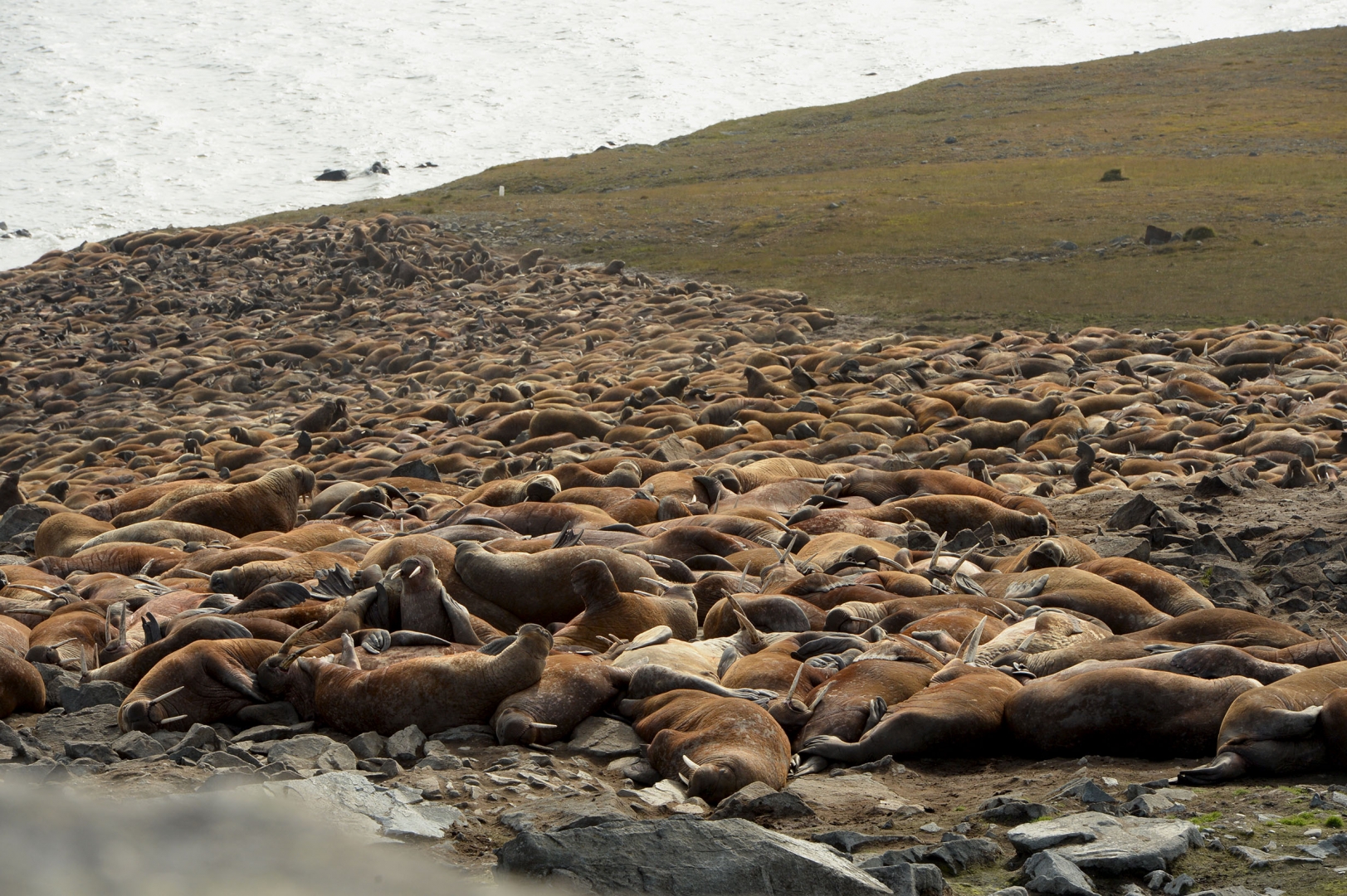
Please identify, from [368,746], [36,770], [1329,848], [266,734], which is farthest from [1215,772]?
[36,770]

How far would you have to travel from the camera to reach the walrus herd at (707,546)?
6016 mm

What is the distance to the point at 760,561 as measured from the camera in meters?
8.88

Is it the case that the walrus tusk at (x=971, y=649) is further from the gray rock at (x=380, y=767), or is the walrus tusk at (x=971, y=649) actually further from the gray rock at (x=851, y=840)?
the gray rock at (x=380, y=767)

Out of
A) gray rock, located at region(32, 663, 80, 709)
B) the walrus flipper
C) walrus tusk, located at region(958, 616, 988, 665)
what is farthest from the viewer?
gray rock, located at region(32, 663, 80, 709)

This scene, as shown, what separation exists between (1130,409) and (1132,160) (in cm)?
3957

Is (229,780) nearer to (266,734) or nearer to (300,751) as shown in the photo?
(300,751)

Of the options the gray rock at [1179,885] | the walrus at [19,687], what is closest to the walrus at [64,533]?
the walrus at [19,687]

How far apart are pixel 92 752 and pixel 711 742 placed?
269 centimetres

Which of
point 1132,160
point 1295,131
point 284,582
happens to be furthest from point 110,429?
point 1295,131

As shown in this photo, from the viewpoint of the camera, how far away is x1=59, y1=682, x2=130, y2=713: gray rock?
263 inches

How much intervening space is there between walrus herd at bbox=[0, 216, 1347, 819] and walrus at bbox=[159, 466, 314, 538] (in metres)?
0.04

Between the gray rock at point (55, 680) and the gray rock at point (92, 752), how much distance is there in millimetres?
1115

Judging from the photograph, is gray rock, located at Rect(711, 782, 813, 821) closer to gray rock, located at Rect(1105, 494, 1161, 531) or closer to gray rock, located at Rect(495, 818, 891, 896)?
gray rock, located at Rect(495, 818, 891, 896)

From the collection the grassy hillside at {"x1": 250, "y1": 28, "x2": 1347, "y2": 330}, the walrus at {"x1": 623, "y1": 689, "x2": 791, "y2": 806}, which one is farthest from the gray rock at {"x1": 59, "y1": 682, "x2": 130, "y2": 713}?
the grassy hillside at {"x1": 250, "y1": 28, "x2": 1347, "y2": 330}
